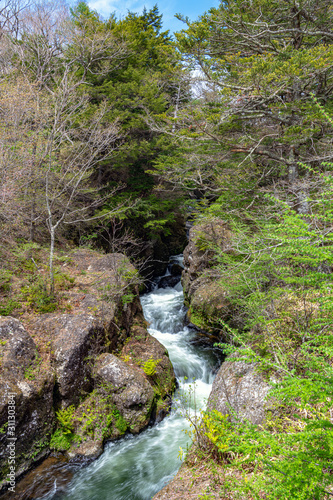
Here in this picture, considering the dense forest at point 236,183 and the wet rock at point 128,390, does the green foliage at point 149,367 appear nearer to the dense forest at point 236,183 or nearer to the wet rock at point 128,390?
the wet rock at point 128,390

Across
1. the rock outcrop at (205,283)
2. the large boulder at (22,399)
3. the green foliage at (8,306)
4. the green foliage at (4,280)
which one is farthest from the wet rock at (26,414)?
the rock outcrop at (205,283)

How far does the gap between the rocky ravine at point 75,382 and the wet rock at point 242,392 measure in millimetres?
2012

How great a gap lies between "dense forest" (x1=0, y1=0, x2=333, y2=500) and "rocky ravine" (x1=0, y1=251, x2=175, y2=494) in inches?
42.1

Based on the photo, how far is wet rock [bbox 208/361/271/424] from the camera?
4.05 metres

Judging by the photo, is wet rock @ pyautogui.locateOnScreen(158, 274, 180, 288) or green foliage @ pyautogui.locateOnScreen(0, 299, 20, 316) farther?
wet rock @ pyautogui.locateOnScreen(158, 274, 180, 288)

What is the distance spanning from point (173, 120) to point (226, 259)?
407cm

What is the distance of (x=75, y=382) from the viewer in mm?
6016

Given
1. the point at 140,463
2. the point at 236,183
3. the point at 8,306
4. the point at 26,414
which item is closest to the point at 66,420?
the point at 26,414

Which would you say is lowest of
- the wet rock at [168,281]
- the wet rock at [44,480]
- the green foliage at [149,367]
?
the wet rock at [44,480]

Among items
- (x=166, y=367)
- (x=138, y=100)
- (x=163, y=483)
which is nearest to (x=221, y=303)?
(x=166, y=367)

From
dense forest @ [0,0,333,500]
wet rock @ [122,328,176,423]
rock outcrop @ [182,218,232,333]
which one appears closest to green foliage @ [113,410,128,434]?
wet rock @ [122,328,176,423]

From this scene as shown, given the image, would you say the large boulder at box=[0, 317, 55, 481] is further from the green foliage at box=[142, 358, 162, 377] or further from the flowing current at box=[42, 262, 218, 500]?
the green foliage at box=[142, 358, 162, 377]

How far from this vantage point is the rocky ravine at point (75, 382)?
520 centimetres

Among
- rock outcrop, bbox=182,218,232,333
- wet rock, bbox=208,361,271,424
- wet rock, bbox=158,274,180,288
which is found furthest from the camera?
wet rock, bbox=158,274,180,288
